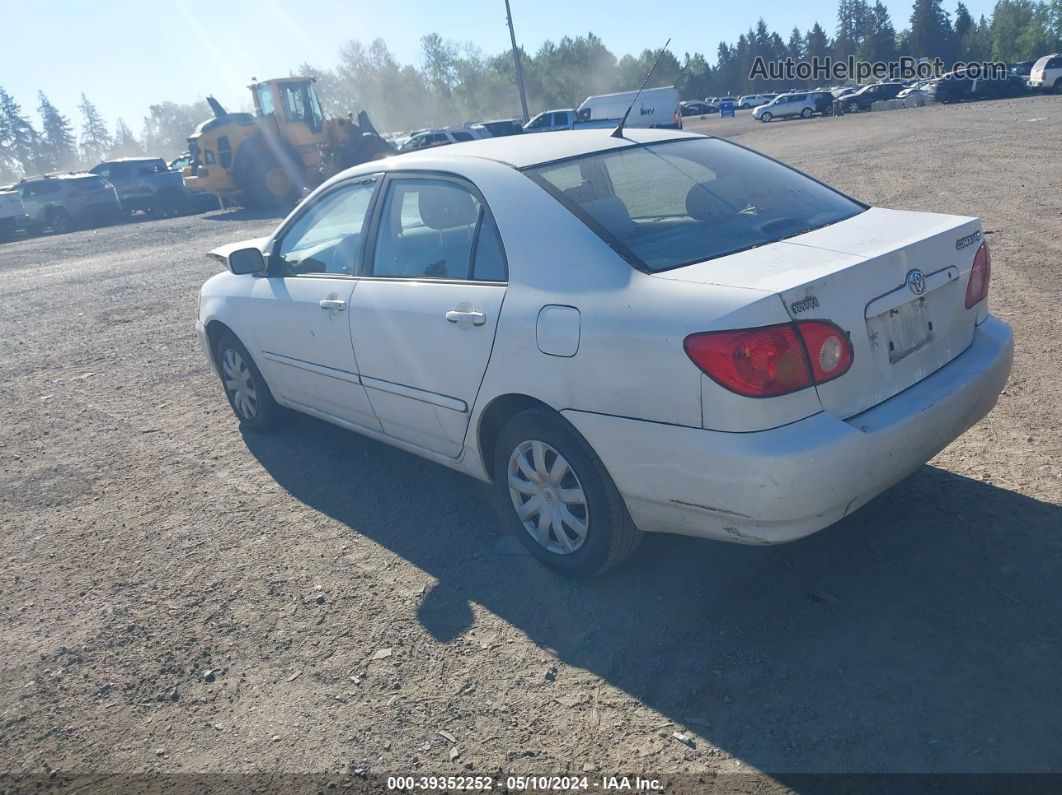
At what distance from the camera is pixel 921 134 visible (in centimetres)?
2261

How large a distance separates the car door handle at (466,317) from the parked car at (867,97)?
5332 centimetres

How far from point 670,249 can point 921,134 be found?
22.5 m

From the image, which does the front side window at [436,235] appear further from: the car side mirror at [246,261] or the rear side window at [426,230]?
the car side mirror at [246,261]

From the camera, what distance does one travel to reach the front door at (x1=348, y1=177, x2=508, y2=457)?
11.9ft

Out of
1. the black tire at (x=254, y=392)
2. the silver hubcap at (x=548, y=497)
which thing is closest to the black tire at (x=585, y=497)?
the silver hubcap at (x=548, y=497)

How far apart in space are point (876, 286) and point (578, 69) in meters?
97.0

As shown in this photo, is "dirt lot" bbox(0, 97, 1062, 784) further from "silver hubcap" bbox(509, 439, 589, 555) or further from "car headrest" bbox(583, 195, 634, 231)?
"car headrest" bbox(583, 195, 634, 231)

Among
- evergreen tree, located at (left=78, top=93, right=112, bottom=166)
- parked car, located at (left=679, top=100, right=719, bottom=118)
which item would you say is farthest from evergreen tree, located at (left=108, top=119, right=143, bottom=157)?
parked car, located at (left=679, top=100, right=719, bottom=118)

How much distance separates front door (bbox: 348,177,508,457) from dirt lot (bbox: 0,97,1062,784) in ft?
2.11

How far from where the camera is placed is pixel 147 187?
98.0ft

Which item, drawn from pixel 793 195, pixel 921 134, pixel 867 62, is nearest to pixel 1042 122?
pixel 921 134

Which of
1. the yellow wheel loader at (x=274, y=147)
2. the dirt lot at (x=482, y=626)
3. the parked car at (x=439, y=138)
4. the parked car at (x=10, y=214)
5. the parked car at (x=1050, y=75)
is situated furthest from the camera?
the parked car at (x=1050, y=75)

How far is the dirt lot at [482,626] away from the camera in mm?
2701

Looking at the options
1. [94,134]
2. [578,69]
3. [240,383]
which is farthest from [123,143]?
[240,383]
